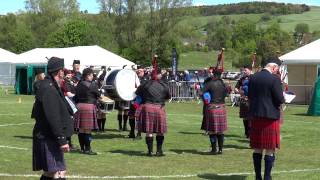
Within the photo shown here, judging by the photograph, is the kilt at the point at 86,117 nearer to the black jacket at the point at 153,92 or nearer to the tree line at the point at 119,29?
the black jacket at the point at 153,92

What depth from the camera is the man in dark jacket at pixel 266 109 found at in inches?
326

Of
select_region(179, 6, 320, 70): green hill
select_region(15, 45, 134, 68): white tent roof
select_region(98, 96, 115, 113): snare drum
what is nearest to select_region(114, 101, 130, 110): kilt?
select_region(98, 96, 115, 113): snare drum

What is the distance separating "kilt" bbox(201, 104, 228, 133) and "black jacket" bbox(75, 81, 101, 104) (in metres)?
2.07

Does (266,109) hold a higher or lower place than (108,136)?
higher

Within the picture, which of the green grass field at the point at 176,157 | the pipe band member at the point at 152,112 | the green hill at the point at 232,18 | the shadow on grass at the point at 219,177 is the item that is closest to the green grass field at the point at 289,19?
the green hill at the point at 232,18

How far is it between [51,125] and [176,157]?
201 inches

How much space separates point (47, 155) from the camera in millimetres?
6578

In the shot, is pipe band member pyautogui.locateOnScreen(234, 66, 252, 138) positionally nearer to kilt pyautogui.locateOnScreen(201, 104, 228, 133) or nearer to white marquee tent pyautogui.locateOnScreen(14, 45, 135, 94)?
kilt pyautogui.locateOnScreen(201, 104, 228, 133)

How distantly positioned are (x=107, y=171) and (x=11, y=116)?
37.0 ft

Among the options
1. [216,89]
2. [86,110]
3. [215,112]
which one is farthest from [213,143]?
[86,110]

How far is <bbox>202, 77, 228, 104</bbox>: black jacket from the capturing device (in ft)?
38.8

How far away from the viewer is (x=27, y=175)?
29.8ft

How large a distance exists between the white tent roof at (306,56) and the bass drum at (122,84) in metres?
14.5

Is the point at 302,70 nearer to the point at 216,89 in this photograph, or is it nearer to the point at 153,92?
the point at 216,89
